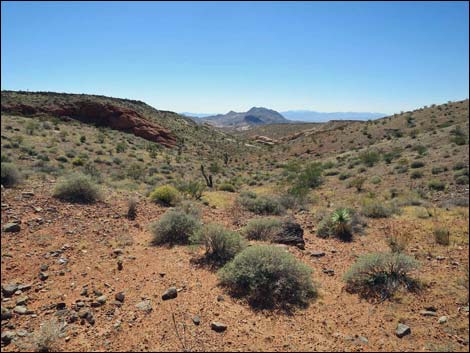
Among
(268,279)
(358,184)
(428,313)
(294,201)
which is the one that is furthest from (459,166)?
(268,279)

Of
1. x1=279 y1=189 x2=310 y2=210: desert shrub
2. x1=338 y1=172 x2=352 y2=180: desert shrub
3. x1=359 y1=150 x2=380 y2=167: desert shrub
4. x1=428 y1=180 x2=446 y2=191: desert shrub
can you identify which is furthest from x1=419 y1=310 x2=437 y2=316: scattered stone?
x1=359 y1=150 x2=380 y2=167: desert shrub

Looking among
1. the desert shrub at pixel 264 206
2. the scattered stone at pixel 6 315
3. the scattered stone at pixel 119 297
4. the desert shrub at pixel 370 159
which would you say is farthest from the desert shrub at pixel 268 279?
the desert shrub at pixel 370 159

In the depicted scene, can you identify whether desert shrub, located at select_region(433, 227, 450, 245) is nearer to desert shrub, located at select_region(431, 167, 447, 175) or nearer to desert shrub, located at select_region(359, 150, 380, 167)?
desert shrub, located at select_region(431, 167, 447, 175)

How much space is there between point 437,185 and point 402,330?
12.4 m

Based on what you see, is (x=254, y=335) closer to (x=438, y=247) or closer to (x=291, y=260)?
(x=291, y=260)

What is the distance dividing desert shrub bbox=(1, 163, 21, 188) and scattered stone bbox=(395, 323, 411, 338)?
1150cm

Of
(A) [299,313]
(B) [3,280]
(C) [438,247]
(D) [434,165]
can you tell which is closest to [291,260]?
(A) [299,313]

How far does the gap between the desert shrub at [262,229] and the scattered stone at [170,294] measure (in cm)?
362

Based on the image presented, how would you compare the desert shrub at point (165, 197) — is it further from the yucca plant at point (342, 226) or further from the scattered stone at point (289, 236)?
the yucca plant at point (342, 226)

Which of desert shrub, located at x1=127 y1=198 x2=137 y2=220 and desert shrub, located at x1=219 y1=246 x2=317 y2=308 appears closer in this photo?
desert shrub, located at x1=219 y1=246 x2=317 y2=308

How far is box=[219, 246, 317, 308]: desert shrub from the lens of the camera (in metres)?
5.23

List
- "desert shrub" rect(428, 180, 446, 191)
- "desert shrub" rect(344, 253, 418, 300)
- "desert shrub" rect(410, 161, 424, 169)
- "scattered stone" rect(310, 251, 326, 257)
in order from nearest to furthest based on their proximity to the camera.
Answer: "desert shrub" rect(344, 253, 418, 300), "scattered stone" rect(310, 251, 326, 257), "desert shrub" rect(428, 180, 446, 191), "desert shrub" rect(410, 161, 424, 169)

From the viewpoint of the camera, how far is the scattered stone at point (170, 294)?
516 centimetres

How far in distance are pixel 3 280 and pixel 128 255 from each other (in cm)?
230
